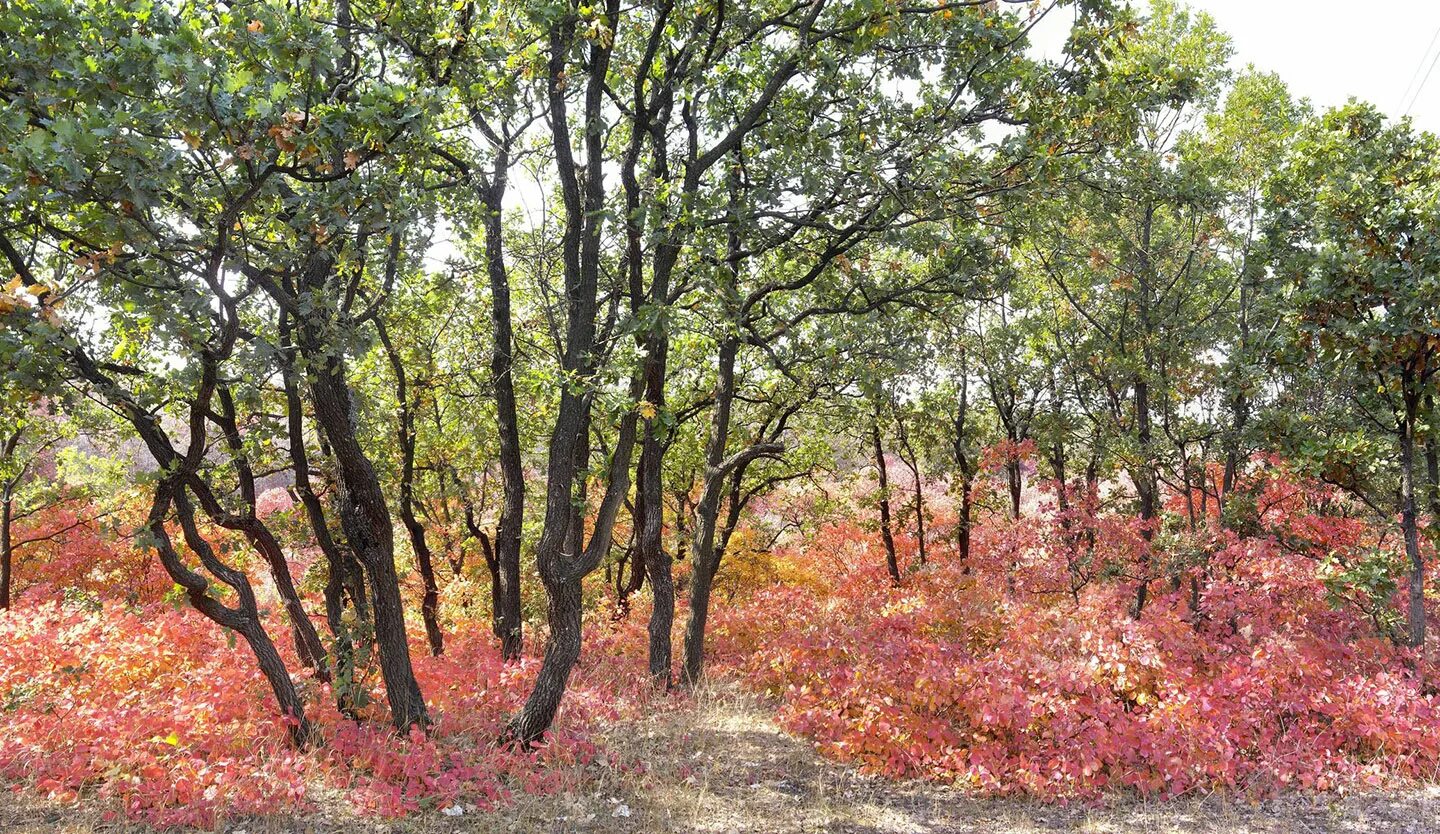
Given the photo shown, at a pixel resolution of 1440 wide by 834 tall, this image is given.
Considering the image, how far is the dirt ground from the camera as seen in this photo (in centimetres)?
649

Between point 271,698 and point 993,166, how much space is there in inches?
391

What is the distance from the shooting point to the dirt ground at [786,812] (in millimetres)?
6492

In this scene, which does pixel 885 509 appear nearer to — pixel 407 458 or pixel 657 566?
pixel 657 566

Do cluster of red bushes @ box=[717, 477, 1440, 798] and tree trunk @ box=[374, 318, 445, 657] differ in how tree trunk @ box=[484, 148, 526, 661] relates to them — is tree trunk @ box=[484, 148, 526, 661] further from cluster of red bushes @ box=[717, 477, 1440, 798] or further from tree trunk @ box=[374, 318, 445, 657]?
cluster of red bushes @ box=[717, 477, 1440, 798]

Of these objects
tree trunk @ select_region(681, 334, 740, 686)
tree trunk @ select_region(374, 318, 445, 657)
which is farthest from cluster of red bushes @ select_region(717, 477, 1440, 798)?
tree trunk @ select_region(374, 318, 445, 657)

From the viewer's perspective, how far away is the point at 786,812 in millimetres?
7348

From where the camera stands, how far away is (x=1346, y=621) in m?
12.2

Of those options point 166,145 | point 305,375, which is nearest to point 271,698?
point 305,375

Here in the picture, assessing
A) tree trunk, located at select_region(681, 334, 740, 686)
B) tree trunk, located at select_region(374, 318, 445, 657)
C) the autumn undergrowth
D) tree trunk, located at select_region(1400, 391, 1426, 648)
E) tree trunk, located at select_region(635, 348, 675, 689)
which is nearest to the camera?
the autumn undergrowth

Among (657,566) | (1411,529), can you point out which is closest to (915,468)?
(657,566)

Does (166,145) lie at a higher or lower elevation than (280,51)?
lower

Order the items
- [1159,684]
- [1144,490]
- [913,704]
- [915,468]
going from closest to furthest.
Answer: [1159,684], [913,704], [1144,490], [915,468]

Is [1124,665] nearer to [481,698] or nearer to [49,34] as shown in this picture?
[481,698]

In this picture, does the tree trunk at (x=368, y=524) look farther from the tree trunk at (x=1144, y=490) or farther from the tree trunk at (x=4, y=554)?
the tree trunk at (x=4, y=554)
